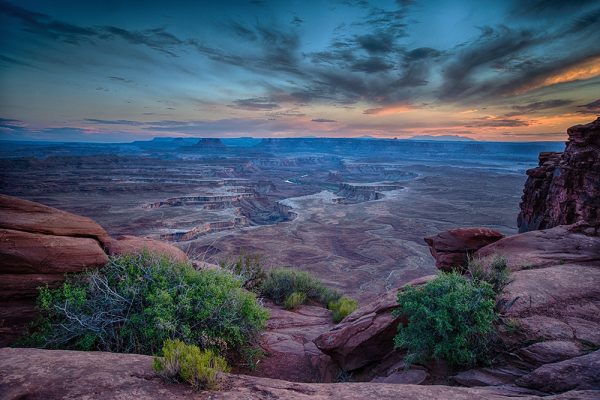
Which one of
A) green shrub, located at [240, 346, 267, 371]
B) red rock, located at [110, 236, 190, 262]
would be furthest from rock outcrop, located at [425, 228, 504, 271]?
red rock, located at [110, 236, 190, 262]

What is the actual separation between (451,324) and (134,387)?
4.47 m

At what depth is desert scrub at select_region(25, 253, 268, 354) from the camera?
5.17m

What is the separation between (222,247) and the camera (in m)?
39.9

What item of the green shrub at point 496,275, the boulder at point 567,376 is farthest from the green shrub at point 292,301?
the boulder at point 567,376

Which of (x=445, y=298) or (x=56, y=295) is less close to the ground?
(x=445, y=298)

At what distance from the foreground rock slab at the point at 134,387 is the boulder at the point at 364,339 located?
2.40 meters

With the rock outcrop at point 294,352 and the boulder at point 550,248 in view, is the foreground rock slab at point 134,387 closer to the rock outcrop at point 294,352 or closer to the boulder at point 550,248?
the rock outcrop at point 294,352

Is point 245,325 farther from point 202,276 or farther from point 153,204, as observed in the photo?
point 153,204

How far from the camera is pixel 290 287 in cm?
1216

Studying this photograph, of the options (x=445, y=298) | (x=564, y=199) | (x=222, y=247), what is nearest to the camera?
(x=445, y=298)

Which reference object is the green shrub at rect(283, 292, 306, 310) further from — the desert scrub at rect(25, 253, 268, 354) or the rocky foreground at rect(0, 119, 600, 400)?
the desert scrub at rect(25, 253, 268, 354)

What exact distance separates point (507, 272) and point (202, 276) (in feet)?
20.2

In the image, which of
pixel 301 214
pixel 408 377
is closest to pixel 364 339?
pixel 408 377

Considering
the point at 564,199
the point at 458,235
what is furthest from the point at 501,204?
the point at 458,235
